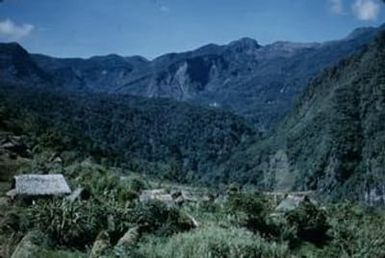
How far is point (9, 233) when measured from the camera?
17141 millimetres

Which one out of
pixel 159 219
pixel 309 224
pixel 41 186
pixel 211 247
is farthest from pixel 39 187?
pixel 211 247

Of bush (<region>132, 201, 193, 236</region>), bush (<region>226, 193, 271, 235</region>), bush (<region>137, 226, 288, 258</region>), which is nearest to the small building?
bush (<region>132, 201, 193, 236</region>)

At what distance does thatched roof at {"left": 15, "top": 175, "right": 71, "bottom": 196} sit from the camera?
2194 cm

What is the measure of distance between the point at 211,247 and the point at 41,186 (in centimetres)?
931

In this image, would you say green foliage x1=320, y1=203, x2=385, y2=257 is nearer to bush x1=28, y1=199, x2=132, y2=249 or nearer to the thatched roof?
bush x1=28, y1=199, x2=132, y2=249

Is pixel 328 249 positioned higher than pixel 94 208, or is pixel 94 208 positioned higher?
pixel 94 208

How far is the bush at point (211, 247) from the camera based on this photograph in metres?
14.9

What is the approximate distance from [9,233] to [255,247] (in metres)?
6.43

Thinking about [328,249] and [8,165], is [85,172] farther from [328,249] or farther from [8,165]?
[328,249]

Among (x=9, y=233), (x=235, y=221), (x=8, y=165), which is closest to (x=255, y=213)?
(x=235, y=221)

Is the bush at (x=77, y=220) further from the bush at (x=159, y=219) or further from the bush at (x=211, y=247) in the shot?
the bush at (x=211, y=247)

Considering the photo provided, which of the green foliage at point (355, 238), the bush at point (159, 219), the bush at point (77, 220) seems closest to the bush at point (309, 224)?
the green foliage at point (355, 238)

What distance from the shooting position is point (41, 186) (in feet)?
73.8

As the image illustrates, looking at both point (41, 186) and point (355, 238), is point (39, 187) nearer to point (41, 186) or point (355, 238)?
point (41, 186)
